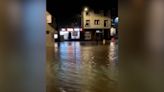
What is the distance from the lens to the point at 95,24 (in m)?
58.8

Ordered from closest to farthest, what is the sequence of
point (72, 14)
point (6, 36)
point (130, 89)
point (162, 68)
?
point (6, 36) < point (162, 68) < point (130, 89) < point (72, 14)

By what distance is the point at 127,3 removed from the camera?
5.71 m

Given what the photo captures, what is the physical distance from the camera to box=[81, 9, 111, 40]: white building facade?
5819 cm

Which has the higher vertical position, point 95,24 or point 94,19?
point 94,19

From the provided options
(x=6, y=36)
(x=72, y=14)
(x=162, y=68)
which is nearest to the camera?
(x=6, y=36)

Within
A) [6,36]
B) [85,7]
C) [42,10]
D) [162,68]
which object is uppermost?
[85,7]

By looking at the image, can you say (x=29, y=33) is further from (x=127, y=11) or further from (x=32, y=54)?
(x=127, y=11)

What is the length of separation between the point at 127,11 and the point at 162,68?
105 cm

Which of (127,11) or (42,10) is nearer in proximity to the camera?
(42,10)

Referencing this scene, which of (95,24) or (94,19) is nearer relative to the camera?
(94,19)

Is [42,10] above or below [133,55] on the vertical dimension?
above

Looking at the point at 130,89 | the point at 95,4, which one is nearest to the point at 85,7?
the point at 95,4

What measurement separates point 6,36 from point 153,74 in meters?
2.34

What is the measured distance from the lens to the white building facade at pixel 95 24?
58.2 meters
